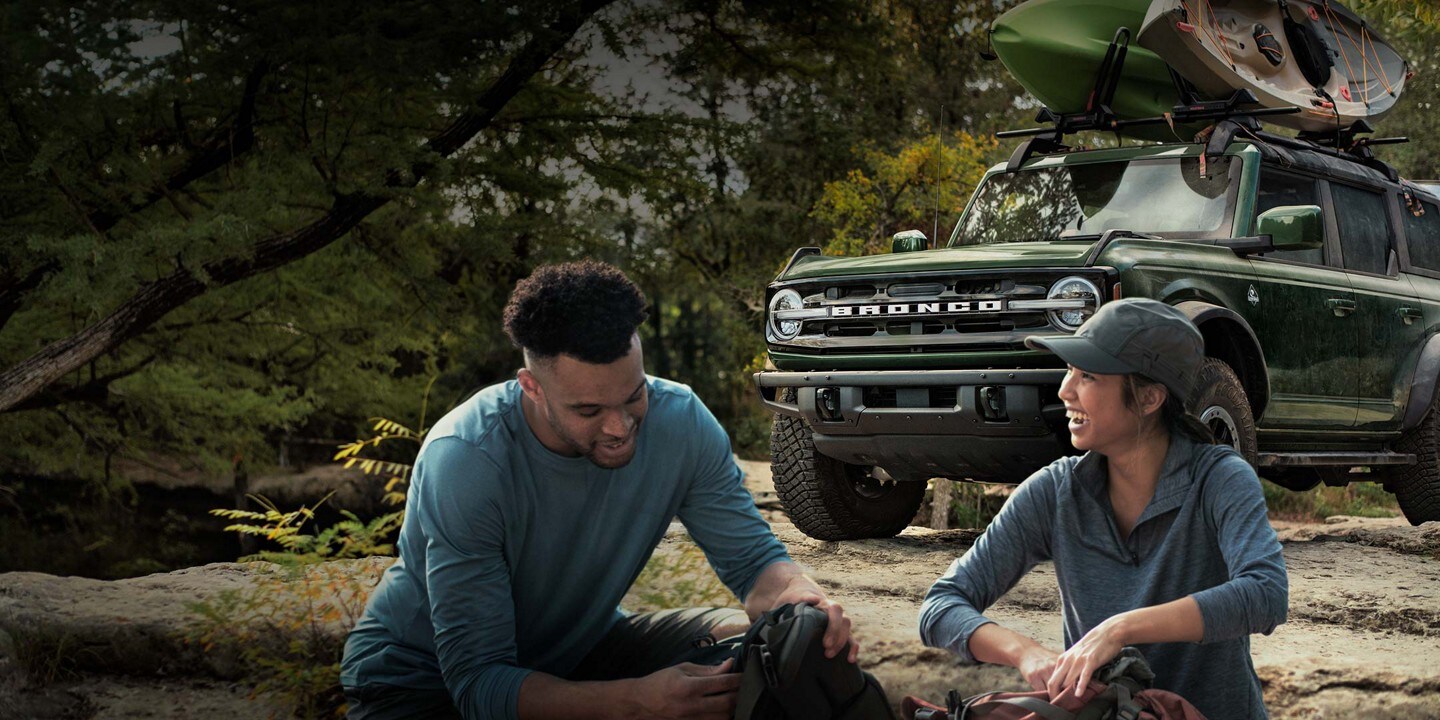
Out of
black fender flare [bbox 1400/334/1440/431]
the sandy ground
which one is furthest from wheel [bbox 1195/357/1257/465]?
black fender flare [bbox 1400/334/1440/431]

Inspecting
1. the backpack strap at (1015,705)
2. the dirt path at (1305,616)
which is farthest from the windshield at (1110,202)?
the backpack strap at (1015,705)

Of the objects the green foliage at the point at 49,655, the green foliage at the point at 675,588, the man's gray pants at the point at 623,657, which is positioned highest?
the man's gray pants at the point at 623,657

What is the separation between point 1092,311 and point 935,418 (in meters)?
0.81

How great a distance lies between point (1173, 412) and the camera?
9.92ft

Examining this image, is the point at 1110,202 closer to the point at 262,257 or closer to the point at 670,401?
the point at 670,401

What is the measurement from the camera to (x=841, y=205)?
14.3 m

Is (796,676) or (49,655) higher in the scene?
(796,676)

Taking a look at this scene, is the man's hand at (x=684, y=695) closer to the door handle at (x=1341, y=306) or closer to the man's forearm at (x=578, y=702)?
the man's forearm at (x=578, y=702)

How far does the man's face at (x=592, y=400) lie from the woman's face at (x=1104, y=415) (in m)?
0.97

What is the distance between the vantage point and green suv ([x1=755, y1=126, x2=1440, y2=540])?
6.15 metres

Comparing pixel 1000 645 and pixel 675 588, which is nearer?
pixel 1000 645

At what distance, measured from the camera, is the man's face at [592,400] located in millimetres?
3229

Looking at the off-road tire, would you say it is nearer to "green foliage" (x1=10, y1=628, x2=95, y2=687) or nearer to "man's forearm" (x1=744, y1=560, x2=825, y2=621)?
"man's forearm" (x1=744, y1=560, x2=825, y2=621)

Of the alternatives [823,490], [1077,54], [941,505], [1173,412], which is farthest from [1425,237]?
→ [1173,412]
